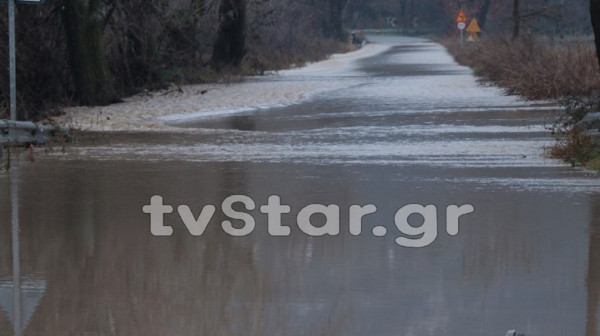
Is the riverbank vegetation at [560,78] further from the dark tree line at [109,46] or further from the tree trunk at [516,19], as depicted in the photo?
the dark tree line at [109,46]

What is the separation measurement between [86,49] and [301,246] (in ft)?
59.2

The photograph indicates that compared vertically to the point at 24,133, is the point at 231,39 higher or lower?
higher

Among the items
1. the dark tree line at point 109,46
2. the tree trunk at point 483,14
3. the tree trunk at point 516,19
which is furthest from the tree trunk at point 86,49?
the tree trunk at point 483,14

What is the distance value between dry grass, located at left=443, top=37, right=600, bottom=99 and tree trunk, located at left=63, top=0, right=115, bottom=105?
10349mm

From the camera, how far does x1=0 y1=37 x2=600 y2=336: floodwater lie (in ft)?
24.2

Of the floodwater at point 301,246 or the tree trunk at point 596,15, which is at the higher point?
the tree trunk at point 596,15

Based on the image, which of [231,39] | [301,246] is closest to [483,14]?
[231,39]

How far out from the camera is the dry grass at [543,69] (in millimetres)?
26531

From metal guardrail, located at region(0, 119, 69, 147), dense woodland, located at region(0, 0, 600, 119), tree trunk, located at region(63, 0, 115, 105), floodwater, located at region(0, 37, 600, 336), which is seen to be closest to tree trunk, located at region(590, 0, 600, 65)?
floodwater, located at region(0, 37, 600, 336)

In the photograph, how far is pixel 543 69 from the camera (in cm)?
2977

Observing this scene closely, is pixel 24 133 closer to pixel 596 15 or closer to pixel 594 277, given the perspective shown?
pixel 596 15

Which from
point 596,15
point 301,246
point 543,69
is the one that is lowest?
point 301,246

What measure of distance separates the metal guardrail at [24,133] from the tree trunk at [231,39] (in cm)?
2422

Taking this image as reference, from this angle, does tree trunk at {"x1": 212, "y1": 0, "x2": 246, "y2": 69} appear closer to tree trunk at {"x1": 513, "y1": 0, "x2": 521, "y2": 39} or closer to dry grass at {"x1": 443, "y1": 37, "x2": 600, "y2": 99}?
dry grass at {"x1": 443, "y1": 37, "x2": 600, "y2": 99}
